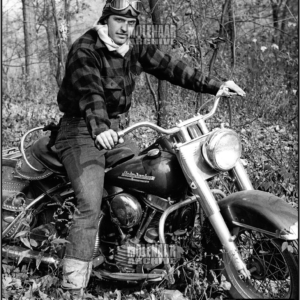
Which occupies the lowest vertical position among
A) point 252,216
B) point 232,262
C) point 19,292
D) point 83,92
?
point 19,292

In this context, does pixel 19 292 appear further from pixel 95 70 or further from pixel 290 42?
pixel 290 42

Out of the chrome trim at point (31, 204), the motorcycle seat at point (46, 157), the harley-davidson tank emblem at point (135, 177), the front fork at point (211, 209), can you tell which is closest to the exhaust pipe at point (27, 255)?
the chrome trim at point (31, 204)

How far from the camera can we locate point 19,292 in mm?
2994

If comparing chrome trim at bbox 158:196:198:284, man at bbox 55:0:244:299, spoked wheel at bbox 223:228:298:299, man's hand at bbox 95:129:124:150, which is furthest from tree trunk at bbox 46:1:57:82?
spoked wheel at bbox 223:228:298:299

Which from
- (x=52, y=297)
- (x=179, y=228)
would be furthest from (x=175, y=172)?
(x=52, y=297)

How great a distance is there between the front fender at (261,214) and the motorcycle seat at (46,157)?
1132 millimetres

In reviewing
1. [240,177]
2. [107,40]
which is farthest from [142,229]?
[107,40]

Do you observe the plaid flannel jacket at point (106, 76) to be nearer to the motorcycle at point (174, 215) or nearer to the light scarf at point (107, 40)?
the light scarf at point (107, 40)

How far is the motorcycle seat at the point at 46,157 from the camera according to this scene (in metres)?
3.23

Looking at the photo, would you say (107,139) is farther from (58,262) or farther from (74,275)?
(58,262)

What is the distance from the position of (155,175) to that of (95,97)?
2.03 ft

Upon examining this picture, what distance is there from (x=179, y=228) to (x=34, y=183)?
1193mm

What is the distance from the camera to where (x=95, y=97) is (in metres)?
2.97

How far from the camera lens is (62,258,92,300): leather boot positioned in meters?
2.97
